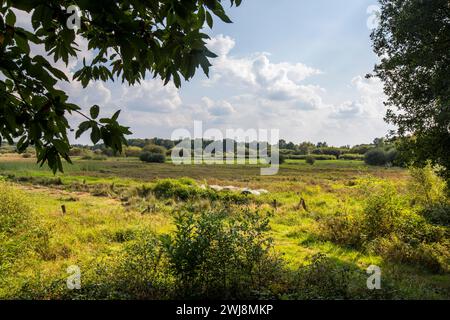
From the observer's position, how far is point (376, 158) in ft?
282

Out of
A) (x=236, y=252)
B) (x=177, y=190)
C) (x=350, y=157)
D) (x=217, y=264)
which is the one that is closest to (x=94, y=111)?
(x=217, y=264)

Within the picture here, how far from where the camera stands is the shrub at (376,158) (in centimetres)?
8441

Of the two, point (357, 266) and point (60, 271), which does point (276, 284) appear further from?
point (60, 271)

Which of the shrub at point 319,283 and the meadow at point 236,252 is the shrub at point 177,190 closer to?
the meadow at point 236,252

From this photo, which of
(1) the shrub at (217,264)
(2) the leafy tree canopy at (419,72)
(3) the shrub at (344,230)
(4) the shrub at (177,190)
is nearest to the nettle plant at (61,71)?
(1) the shrub at (217,264)

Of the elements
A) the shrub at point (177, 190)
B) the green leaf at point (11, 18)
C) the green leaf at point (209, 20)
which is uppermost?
the green leaf at point (209, 20)

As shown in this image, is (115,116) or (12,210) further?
(12,210)

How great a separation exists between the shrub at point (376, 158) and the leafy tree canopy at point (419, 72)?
76807mm

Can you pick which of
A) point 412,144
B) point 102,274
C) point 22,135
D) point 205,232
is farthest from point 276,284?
point 412,144

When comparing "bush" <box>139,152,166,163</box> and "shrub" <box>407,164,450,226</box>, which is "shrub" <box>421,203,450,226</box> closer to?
"shrub" <box>407,164,450,226</box>

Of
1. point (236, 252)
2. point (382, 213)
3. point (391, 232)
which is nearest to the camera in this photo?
point (236, 252)

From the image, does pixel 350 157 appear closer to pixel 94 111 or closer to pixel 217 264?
pixel 217 264

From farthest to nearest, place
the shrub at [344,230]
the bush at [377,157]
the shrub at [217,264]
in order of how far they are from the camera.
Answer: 1. the bush at [377,157]
2. the shrub at [344,230]
3. the shrub at [217,264]

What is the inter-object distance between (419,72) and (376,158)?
80639 millimetres
